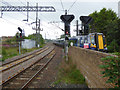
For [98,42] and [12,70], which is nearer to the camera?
[12,70]

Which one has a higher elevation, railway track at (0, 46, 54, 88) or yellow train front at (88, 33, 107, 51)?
yellow train front at (88, 33, 107, 51)

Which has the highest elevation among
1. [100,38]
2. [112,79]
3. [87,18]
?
[87,18]

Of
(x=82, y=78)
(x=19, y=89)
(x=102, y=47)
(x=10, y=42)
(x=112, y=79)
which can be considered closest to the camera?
(x=112, y=79)

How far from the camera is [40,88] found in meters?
7.29

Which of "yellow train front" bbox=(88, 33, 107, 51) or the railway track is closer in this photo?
the railway track

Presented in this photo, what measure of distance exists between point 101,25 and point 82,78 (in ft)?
85.5

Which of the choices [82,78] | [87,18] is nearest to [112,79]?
[82,78]

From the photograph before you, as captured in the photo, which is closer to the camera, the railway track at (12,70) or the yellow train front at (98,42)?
the railway track at (12,70)

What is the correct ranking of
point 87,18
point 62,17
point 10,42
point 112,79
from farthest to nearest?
point 10,42 < point 62,17 < point 87,18 < point 112,79

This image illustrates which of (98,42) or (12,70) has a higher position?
(98,42)

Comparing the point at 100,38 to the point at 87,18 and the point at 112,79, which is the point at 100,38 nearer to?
the point at 87,18

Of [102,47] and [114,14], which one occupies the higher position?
[114,14]

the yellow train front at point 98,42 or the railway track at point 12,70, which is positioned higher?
the yellow train front at point 98,42

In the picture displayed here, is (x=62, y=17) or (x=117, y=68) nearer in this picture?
(x=117, y=68)
